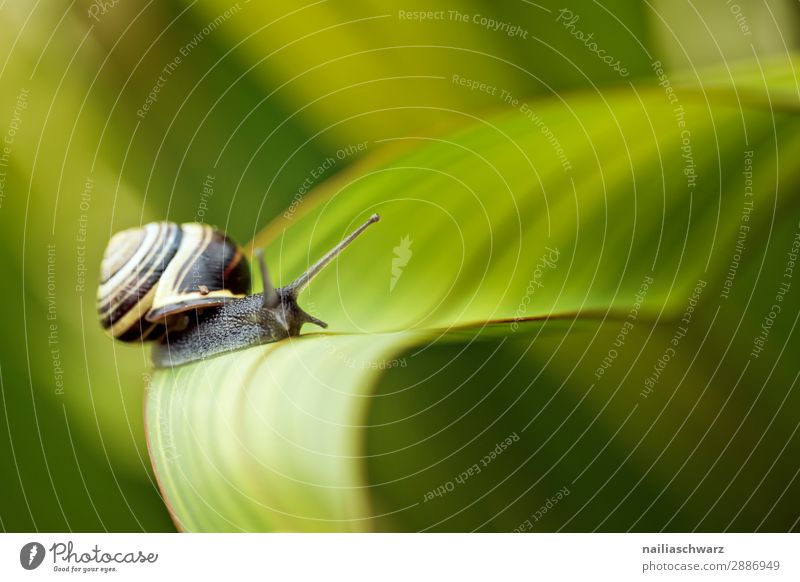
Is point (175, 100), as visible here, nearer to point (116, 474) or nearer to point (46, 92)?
point (46, 92)
